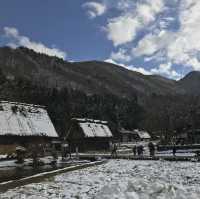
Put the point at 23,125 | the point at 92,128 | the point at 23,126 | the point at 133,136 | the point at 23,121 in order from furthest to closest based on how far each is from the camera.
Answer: the point at 133,136, the point at 92,128, the point at 23,121, the point at 23,125, the point at 23,126

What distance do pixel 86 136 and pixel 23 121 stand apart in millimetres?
17014

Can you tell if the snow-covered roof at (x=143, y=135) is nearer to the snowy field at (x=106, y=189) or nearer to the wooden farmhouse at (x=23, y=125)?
the wooden farmhouse at (x=23, y=125)

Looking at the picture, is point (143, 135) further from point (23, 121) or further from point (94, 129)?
point (23, 121)

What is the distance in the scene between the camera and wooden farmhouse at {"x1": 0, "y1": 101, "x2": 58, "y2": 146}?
1692 inches

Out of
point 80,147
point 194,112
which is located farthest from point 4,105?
point 194,112

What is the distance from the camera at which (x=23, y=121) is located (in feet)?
151

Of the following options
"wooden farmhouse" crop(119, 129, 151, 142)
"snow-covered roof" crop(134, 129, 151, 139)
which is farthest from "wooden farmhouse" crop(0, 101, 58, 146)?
"snow-covered roof" crop(134, 129, 151, 139)

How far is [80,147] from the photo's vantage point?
6166 cm

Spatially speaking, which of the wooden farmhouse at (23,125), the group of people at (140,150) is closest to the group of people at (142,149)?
the group of people at (140,150)

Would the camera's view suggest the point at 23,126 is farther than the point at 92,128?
No

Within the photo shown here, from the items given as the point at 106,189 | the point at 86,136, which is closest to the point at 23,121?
the point at 86,136

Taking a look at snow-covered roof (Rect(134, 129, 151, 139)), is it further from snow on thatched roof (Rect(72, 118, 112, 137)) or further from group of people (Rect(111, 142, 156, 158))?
group of people (Rect(111, 142, 156, 158))

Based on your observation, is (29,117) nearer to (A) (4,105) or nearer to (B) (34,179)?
(A) (4,105)

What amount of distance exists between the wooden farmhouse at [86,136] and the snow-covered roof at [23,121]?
36.2 ft
